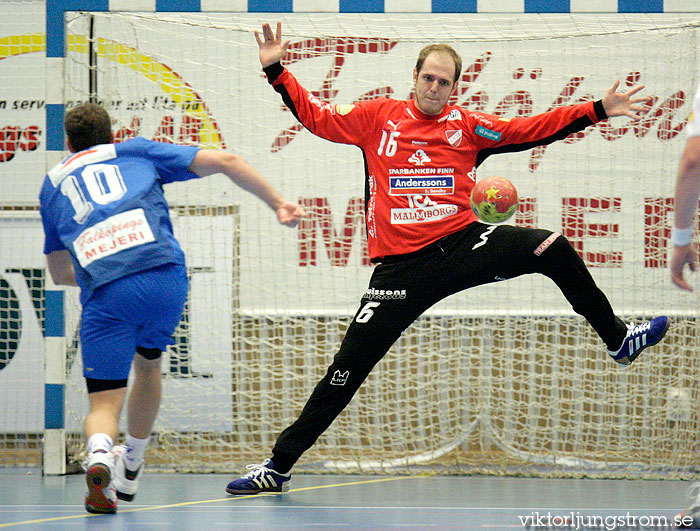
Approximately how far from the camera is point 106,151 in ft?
13.1

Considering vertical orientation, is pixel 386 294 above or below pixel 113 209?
below

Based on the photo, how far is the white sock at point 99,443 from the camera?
3.70 m

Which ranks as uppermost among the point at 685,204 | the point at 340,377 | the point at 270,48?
the point at 270,48

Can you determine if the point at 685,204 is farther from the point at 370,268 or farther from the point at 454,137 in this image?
the point at 370,268

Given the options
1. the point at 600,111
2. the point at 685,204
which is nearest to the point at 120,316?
the point at 685,204

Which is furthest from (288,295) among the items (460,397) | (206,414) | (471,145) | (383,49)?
(471,145)

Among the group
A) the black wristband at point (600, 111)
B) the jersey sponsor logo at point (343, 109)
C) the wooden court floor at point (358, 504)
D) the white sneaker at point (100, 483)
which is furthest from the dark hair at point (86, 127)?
the black wristband at point (600, 111)

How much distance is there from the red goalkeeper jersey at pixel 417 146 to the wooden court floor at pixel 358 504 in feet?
4.65

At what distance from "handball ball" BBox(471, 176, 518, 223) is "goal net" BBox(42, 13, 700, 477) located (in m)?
2.09

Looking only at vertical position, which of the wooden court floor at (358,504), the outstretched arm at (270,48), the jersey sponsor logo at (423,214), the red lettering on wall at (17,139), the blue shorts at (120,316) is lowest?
the wooden court floor at (358,504)

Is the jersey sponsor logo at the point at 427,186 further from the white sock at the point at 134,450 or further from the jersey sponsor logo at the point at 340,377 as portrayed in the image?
the white sock at the point at 134,450

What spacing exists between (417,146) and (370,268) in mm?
2395

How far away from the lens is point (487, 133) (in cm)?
475

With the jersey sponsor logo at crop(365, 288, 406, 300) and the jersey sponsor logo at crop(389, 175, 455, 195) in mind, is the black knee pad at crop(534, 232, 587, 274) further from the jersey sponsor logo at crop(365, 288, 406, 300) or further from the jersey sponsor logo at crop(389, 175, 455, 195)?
the jersey sponsor logo at crop(365, 288, 406, 300)
